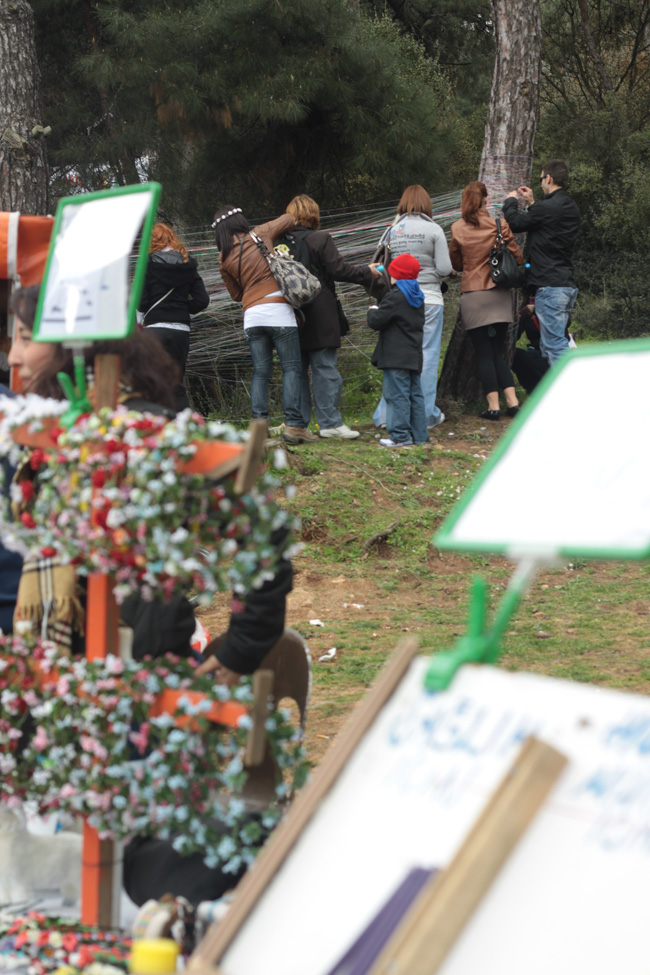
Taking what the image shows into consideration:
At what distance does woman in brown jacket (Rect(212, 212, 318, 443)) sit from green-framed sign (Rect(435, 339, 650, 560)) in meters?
5.43

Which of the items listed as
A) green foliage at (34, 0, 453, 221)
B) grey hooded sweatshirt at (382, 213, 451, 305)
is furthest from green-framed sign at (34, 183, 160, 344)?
green foliage at (34, 0, 453, 221)

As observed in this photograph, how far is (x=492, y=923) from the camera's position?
1.16 meters

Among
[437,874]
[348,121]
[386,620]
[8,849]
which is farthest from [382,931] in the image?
[348,121]

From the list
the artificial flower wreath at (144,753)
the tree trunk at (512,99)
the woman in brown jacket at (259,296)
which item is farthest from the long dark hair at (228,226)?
A: the artificial flower wreath at (144,753)

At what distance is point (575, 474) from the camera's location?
140 centimetres

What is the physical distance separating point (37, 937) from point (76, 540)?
0.74 meters

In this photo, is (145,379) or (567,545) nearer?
(567,545)

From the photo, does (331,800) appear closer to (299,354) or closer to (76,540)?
(76,540)

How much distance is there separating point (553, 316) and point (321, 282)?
6.25 ft

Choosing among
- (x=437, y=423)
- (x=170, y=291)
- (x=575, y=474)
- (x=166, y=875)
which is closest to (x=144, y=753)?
(x=166, y=875)

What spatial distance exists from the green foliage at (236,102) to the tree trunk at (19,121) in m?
1.80

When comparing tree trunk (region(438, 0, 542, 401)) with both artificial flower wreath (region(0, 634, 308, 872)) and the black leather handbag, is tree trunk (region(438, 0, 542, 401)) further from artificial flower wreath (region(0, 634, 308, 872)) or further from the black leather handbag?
artificial flower wreath (region(0, 634, 308, 872))

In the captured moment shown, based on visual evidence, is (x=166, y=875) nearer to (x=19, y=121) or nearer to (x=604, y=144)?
(x=19, y=121)

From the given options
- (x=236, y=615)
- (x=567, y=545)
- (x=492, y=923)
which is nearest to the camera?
(x=492, y=923)
